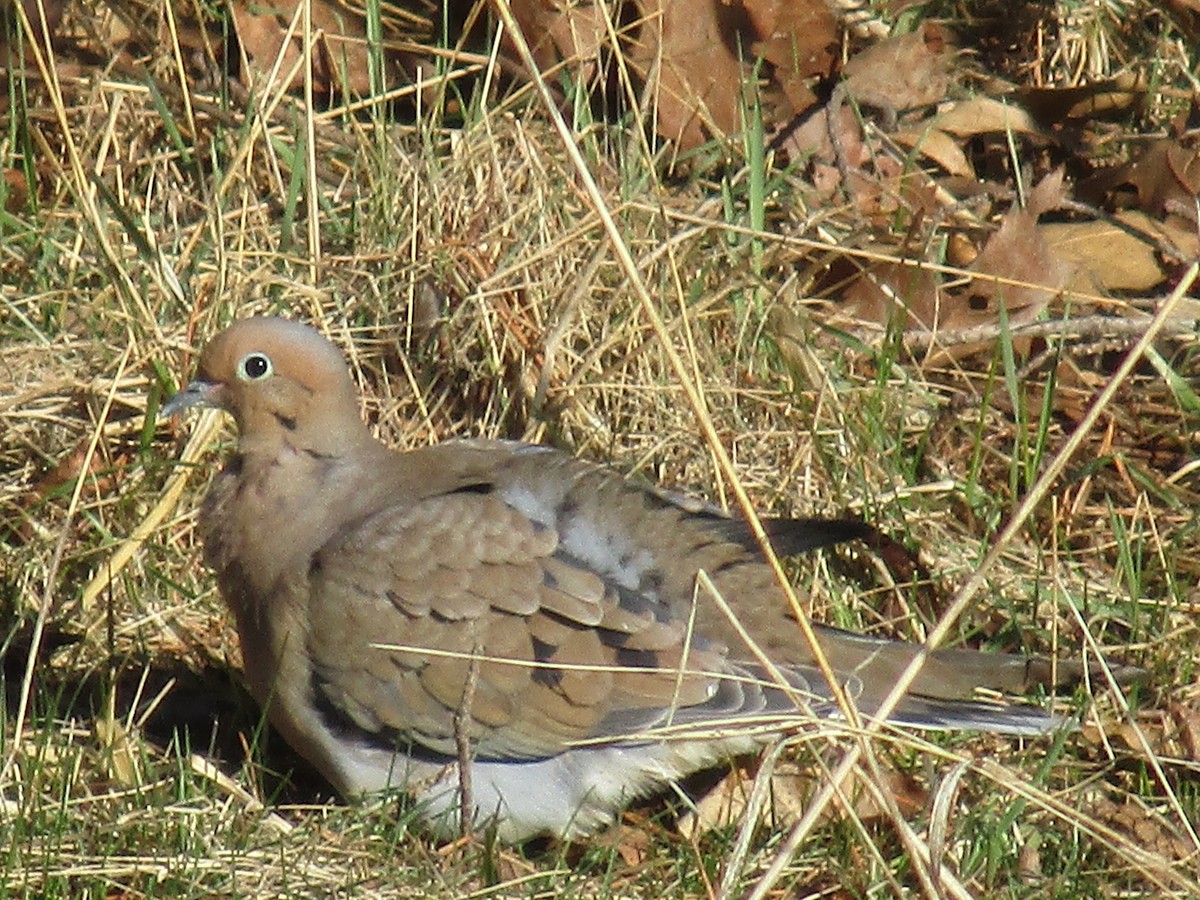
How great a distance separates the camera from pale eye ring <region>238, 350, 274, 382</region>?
3.95 meters

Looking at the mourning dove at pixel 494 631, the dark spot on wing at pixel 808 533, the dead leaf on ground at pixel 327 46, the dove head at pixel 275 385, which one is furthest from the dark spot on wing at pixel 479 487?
the dead leaf on ground at pixel 327 46

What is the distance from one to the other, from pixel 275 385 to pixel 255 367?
0.05m

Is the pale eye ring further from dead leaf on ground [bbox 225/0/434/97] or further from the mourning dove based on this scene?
dead leaf on ground [bbox 225/0/434/97]

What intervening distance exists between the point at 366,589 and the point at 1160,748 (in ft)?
5.18

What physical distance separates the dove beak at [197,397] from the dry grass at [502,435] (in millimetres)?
393

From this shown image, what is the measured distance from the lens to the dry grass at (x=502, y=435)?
146 inches

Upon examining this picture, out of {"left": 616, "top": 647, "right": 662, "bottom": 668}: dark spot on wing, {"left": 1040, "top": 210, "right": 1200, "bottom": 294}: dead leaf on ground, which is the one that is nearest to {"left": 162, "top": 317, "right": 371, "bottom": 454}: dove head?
{"left": 616, "top": 647, "right": 662, "bottom": 668}: dark spot on wing

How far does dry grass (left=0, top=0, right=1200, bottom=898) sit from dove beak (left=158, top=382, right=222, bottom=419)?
1.29ft

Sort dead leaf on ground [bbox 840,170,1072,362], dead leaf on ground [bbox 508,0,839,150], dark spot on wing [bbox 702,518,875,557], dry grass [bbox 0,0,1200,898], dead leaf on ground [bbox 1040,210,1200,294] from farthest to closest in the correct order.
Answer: dead leaf on ground [bbox 508,0,839,150]
dead leaf on ground [bbox 1040,210,1200,294]
dead leaf on ground [bbox 840,170,1072,362]
dark spot on wing [bbox 702,518,875,557]
dry grass [bbox 0,0,1200,898]

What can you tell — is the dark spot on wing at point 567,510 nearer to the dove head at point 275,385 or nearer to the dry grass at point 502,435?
the dry grass at point 502,435

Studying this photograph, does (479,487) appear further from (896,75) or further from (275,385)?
(896,75)

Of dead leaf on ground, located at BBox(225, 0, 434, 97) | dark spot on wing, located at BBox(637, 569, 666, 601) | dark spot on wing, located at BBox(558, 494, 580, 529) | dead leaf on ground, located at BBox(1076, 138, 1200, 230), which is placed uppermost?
dead leaf on ground, located at BBox(225, 0, 434, 97)

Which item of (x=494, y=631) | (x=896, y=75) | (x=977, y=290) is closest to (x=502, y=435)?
(x=494, y=631)

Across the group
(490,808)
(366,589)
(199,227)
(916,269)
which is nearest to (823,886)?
(490,808)
